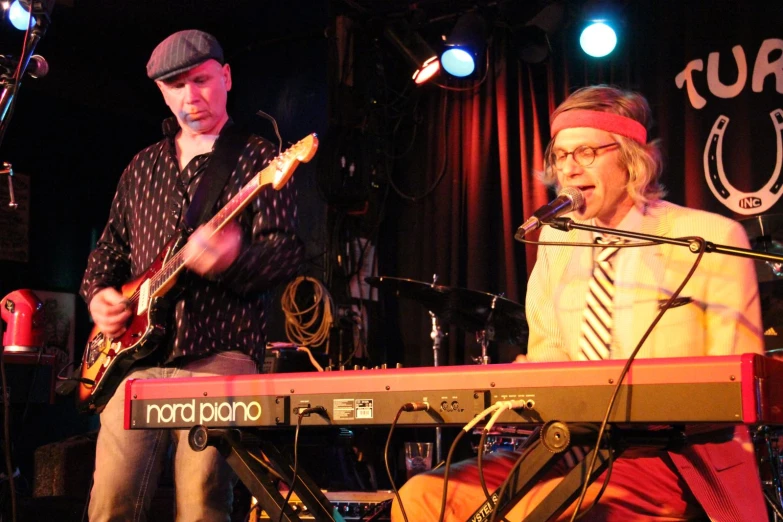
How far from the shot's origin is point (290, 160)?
2365 mm

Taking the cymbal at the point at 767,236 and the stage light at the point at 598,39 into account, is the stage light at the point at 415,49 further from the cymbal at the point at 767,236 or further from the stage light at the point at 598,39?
the cymbal at the point at 767,236

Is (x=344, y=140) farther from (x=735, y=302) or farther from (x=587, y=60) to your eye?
(x=735, y=302)

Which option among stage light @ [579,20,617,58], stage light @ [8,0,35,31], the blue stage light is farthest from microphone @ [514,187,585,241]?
the blue stage light

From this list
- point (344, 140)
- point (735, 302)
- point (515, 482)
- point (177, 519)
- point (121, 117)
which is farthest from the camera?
point (121, 117)

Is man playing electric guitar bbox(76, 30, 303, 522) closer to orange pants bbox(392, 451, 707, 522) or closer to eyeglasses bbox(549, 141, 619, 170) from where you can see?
orange pants bbox(392, 451, 707, 522)

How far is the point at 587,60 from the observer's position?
5484mm

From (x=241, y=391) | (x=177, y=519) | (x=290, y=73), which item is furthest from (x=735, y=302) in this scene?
(x=290, y=73)

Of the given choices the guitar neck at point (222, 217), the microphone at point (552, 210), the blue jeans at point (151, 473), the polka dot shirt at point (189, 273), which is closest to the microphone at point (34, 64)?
the polka dot shirt at point (189, 273)

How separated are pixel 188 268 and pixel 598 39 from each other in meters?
3.57

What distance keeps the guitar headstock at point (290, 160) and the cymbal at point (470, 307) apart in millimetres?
1960

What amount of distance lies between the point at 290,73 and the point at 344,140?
0.76 m

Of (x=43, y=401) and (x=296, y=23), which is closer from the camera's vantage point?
(x=43, y=401)

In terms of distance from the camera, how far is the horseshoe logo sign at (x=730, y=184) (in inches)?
190

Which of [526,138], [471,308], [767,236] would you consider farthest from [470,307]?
[526,138]
